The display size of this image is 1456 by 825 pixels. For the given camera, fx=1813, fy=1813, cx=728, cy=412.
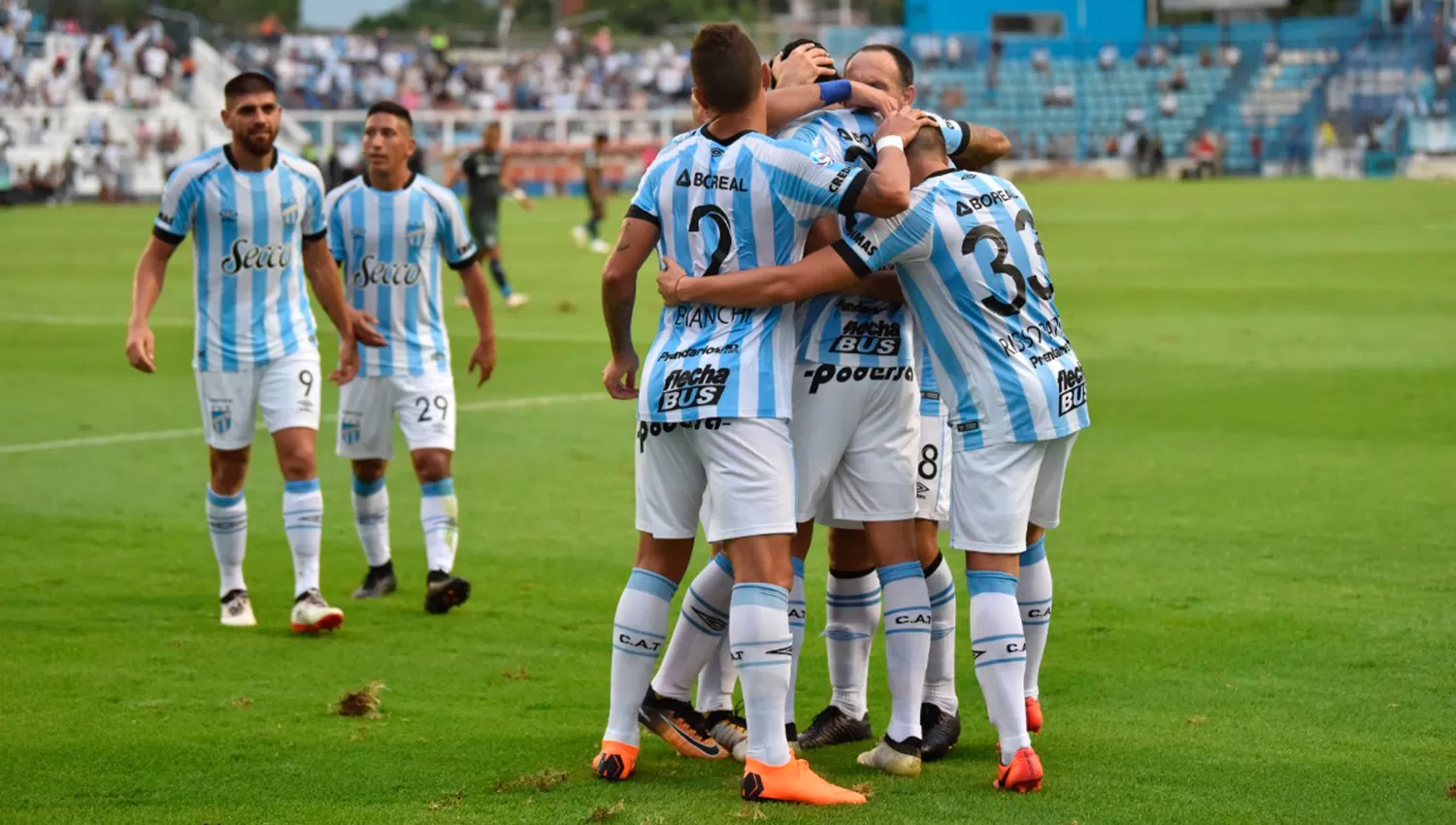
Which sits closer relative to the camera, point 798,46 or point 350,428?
point 798,46

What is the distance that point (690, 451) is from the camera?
5570 millimetres

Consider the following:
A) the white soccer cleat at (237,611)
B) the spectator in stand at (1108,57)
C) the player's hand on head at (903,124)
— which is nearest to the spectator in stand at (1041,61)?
the spectator in stand at (1108,57)

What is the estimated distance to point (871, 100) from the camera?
229 inches

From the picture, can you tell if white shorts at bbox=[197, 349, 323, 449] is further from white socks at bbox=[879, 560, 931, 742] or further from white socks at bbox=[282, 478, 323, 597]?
white socks at bbox=[879, 560, 931, 742]

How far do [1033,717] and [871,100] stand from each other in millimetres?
2176

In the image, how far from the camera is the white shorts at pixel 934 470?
6297 millimetres

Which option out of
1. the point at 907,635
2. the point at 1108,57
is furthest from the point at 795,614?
the point at 1108,57

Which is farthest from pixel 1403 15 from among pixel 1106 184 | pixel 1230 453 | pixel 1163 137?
pixel 1230 453

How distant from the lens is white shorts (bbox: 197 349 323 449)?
8398mm

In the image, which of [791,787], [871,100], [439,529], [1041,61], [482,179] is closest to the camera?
[791,787]

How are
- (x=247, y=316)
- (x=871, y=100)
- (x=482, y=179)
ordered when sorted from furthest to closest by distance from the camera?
(x=482, y=179) → (x=247, y=316) → (x=871, y=100)

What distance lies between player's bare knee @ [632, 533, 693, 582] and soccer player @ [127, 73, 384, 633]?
3010 millimetres

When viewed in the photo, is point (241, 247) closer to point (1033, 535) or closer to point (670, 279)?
point (670, 279)

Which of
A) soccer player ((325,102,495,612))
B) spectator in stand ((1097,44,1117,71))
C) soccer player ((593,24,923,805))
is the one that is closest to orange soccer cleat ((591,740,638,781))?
soccer player ((593,24,923,805))
